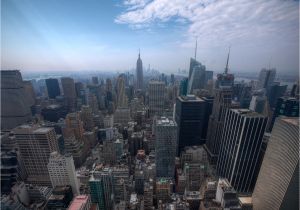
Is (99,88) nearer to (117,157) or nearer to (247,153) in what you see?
(117,157)

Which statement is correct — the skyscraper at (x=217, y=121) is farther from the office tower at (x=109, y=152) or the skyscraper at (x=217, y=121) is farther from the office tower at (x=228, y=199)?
the office tower at (x=109, y=152)

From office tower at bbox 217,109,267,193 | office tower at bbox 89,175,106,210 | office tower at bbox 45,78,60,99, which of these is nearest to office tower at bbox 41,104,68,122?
office tower at bbox 45,78,60,99

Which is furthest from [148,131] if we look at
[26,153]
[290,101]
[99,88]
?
[99,88]

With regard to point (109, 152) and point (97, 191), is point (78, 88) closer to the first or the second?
point (109, 152)

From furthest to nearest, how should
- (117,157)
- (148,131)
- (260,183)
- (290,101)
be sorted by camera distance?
1. (148,131)
2. (290,101)
3. (117,157)
4. (260,183)

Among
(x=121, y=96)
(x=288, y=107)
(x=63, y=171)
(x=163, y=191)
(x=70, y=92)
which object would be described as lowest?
(x=163, y=191)

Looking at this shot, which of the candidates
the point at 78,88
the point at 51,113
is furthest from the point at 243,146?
the point at 78,88
